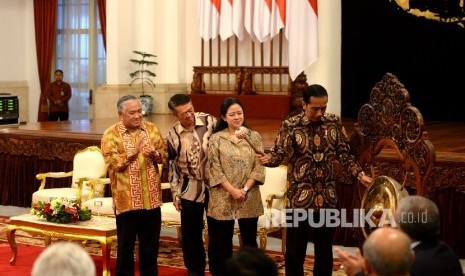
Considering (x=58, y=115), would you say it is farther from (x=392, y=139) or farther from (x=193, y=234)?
(x=392, y=139)

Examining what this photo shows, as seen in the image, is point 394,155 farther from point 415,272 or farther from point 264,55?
point 264,55

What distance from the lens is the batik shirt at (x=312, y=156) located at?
5.61 meters

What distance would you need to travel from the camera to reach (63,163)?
32.8 ft

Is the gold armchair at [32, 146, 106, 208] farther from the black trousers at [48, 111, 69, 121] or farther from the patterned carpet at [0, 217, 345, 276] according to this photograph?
the black trousers at [48, 111, 69, 121]

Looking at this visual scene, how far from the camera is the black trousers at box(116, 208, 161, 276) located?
6.10 m

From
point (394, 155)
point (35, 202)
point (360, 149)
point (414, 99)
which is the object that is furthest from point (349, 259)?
point (414, 99)

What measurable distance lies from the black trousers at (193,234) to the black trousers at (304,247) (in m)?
0.88

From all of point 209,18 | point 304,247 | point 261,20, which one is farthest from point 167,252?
point 209,18

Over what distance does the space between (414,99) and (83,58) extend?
6.29 m

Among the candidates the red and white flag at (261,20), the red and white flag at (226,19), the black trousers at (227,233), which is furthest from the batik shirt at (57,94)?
the black trousers at (227,233)

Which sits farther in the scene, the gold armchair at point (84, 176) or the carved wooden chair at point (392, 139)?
the gold armchair at point (84, 176)

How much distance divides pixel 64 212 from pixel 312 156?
2.43 meters

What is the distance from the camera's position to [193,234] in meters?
6.33

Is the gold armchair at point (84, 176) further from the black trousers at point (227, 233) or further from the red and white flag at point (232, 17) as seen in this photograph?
the red and white flag at point (232, 17)
